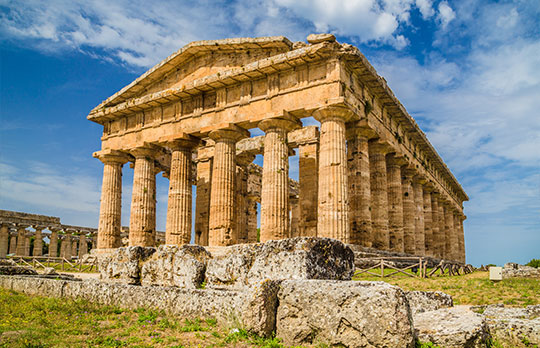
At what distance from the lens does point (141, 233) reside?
22.3m

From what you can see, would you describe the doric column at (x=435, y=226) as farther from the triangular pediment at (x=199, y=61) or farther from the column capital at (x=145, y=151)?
the column capital at (x=145, y=151)

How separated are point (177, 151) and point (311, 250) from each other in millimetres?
16683

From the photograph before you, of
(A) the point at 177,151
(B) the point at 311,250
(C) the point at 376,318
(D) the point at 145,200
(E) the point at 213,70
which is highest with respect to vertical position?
(E) the point at 213,70

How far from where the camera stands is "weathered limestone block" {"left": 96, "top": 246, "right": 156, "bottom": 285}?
7.80m

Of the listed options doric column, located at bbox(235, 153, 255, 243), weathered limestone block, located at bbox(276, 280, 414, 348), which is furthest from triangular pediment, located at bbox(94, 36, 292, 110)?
weathered limestone block, located at bbox(276, 280, 414, 348)

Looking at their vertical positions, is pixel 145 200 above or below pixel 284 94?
below

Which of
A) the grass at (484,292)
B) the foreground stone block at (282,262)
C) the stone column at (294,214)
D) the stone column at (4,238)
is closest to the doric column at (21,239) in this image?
the stone column at (4,238)

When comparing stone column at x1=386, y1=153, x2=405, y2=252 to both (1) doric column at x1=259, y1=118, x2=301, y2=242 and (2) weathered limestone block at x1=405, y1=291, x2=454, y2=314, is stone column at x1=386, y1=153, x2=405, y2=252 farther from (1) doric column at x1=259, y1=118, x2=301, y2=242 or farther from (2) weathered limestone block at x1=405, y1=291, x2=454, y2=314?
(2) weathered limestone block at x1=405, y1=291, x2=454, y2=314

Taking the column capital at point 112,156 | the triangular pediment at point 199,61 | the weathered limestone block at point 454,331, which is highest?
the triangular pediment at point 199,61

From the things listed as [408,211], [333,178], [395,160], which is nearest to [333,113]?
[333,178]

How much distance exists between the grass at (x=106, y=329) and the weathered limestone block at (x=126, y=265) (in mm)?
993

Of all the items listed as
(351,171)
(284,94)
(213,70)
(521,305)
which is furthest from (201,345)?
(213,70)

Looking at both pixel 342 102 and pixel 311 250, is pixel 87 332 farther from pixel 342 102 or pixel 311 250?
pixel 342 102

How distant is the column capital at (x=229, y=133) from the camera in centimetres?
1927
